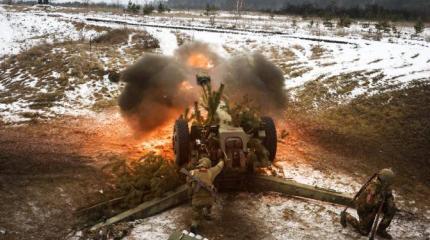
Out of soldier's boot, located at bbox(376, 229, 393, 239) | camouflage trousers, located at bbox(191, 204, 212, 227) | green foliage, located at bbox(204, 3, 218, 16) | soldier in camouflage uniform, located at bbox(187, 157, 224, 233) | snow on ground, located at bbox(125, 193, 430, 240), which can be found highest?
green foliage, located at bbox(204, 3, 218, 16)

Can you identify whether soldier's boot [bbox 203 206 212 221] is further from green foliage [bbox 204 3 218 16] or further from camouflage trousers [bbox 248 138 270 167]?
green foliage [bbox 204 3 218 16]

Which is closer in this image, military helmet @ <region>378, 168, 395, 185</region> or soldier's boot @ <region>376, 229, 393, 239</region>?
military helmet @ <region>378, 168, 395, 185</region>

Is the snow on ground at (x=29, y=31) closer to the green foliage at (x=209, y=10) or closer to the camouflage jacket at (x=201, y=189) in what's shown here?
the green foliage at (x=209, y=10)

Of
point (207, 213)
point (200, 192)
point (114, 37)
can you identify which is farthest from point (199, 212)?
point (114, 37)

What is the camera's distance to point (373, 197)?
7.75 m

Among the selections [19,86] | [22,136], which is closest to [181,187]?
[22,136]

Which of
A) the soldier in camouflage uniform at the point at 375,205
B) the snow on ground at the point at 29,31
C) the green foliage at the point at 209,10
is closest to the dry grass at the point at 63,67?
the snow on ground at the point at 29,31

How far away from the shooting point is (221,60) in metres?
14.7

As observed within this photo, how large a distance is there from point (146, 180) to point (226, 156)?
65.7 inches

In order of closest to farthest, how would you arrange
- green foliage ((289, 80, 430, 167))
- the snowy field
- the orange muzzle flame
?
the snowy field
green foliage ((289, 80, 430, 167))
the orange muzzle flame

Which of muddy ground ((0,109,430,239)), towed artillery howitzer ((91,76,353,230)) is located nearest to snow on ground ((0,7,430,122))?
muddy ground ((0,109,430,239))

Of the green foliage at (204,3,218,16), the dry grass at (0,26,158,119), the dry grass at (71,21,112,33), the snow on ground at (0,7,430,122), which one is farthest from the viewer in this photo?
the green foliage at (204,3,218,16)

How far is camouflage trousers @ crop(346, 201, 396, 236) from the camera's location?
7.66 meters

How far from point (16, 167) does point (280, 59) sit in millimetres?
15859
